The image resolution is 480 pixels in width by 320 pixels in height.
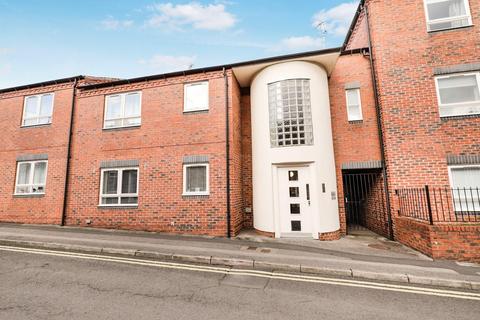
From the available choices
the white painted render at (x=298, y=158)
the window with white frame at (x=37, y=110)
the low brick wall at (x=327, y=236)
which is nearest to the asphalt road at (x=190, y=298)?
the low brick wall at (x=327, y=236)

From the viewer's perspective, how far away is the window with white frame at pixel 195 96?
31.0 feet

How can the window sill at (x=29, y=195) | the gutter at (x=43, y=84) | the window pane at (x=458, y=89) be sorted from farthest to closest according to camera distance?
the gutter at (x=43, y=84) → the window sill at (x=29, y=195) → the window pane at (x=458, y=89)

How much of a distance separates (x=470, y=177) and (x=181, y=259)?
9589 mm

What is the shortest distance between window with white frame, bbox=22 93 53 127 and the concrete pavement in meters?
5.05

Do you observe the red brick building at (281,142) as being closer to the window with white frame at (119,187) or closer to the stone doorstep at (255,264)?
the window with white frame at (119,187)

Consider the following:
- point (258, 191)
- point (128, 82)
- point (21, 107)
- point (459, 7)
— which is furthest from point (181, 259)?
point (459, 7)

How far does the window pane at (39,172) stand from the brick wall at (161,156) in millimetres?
1579

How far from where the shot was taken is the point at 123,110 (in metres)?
10.0

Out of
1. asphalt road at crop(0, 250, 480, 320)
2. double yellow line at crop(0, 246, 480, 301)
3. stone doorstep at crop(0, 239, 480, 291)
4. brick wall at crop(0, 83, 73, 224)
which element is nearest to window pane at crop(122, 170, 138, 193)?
brick wall at crop(0, 83, 73, 224)

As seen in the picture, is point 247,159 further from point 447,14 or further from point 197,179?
point 447,14

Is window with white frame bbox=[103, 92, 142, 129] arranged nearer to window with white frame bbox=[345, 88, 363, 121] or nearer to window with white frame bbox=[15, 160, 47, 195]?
window with white frame bbox=[15, 160, 47, 195]

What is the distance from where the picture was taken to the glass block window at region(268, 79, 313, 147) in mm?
8562

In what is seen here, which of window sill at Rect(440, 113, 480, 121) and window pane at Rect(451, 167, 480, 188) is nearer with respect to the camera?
window pane at Rect(451, 167, 480, 188)

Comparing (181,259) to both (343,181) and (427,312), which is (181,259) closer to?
(427,312)
